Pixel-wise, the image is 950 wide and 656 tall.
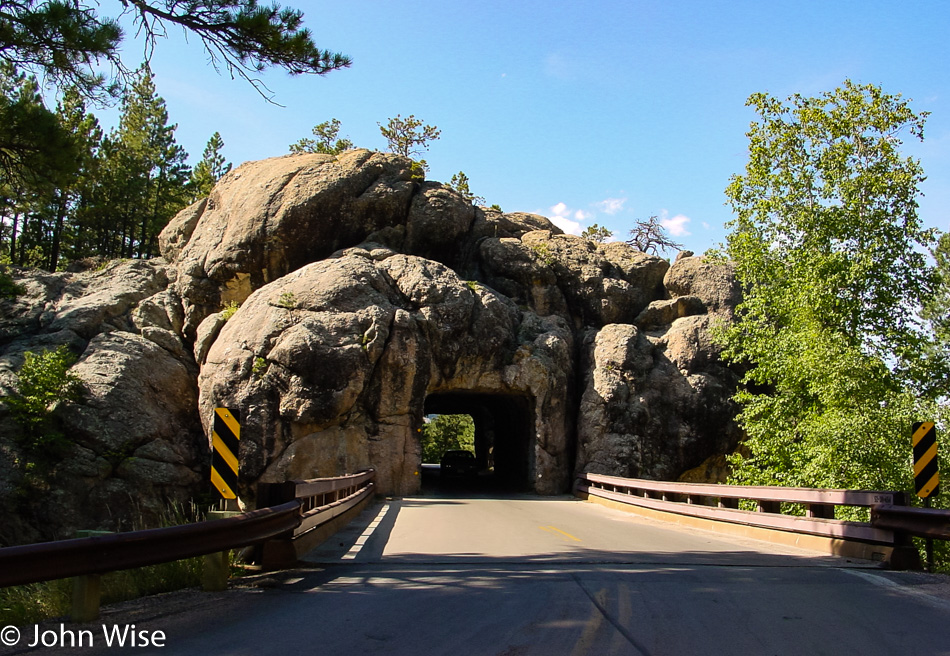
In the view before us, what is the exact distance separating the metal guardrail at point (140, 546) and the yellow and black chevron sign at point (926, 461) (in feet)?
29.0

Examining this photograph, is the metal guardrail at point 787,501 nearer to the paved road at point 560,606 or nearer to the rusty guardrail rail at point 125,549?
the paved road at point 560,606

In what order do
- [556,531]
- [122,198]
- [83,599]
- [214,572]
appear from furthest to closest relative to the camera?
[122,198] → [556,531] → [214,572] → [83,599]

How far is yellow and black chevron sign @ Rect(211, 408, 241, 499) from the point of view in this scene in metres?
8.38

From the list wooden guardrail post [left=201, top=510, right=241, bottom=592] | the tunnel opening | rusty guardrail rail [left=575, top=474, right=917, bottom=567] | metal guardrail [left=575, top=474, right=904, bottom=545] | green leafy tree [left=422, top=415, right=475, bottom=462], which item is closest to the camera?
wooden guardrail post [left=201, top=510, right=241, bottom=592]

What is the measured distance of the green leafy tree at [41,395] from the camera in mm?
20656

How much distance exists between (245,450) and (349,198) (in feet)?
42.9

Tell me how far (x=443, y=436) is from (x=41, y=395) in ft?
141

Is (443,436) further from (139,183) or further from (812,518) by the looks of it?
(812,518)

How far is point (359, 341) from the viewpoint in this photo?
22.9m

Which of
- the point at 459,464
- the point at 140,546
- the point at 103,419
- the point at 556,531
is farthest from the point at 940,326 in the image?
the point at 103,419

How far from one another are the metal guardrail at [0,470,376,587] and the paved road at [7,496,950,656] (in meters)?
0.51

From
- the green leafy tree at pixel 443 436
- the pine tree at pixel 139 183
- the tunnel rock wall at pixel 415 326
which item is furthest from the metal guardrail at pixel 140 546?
the green leafy tree at pixel 443 436

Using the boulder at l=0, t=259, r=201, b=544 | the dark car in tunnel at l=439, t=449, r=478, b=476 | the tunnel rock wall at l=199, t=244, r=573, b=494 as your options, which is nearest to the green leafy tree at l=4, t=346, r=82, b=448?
the boulder at l=0, t=259, r=201, b=544

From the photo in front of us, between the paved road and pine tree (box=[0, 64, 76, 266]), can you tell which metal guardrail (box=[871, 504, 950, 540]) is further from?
pine tree (box=[0, 64, 76, 266])
